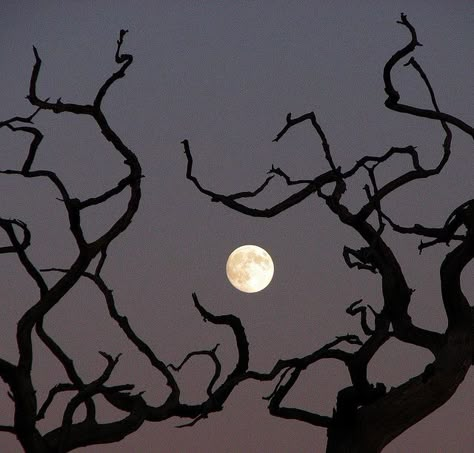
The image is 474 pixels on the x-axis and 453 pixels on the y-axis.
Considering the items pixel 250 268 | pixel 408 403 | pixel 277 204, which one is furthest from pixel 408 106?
pixel 250 268

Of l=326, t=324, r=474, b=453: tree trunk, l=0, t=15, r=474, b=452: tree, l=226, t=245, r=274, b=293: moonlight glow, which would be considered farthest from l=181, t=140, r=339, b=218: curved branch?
l=226, t=245, r=274, b=293: moonlight glow

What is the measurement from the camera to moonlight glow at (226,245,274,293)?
76.7 feet

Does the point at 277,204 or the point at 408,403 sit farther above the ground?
the point at 277,204

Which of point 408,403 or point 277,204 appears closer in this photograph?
point 408,403

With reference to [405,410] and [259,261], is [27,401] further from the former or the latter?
[259,261]

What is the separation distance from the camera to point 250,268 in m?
24.5

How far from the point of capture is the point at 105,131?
7.23m

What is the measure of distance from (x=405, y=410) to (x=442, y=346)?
0.63 metres

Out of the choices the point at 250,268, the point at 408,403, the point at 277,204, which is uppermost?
the point at 250,268

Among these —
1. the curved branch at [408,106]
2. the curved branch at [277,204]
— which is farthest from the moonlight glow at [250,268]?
the curved branch at [408,106]

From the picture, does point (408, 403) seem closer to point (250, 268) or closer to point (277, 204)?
point (277, 204)

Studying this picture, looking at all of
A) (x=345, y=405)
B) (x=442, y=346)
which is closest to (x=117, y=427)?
(x=345, y=405)

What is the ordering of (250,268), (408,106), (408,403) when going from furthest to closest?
(250,268)
(408,106)
(408,403)

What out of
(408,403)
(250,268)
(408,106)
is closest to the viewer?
(408,403)
